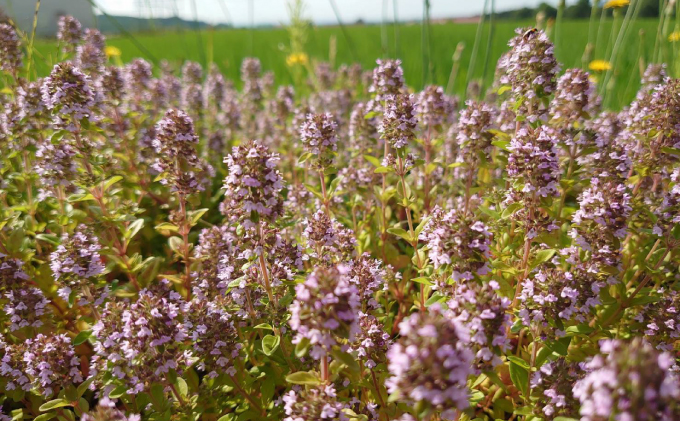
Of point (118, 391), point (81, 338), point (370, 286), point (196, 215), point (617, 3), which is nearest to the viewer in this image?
point (118, 391)

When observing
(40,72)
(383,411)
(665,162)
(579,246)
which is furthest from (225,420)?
(40,72)

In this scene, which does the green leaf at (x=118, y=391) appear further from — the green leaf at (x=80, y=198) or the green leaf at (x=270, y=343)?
the green leaf at (x=80, y=198)

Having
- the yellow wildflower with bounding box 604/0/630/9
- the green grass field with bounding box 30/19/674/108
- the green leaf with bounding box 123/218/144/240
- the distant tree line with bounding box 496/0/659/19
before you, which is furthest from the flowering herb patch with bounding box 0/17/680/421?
the green grass field with bounding box 30/19/674/108

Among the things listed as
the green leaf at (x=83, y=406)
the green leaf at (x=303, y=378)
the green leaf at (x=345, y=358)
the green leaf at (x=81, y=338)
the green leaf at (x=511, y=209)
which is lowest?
the green leaf at (x=83, y=406)

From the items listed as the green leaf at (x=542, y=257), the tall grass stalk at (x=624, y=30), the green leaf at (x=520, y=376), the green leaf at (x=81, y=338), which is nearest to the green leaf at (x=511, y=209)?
the green leaf at (x=542, y=257)

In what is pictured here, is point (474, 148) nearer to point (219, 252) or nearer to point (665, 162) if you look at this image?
point (665, 162)

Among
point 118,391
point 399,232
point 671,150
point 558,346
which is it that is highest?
point 671,150

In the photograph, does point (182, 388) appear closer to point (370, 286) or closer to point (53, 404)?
point (53, 404)

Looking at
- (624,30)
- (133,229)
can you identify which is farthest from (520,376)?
(624,30)

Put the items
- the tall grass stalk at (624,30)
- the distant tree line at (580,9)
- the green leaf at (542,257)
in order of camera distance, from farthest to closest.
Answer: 1. the distant tree line at (580,9)
2. the tall grass stalk at (624,30)
3. the green leaf at (542,257)
